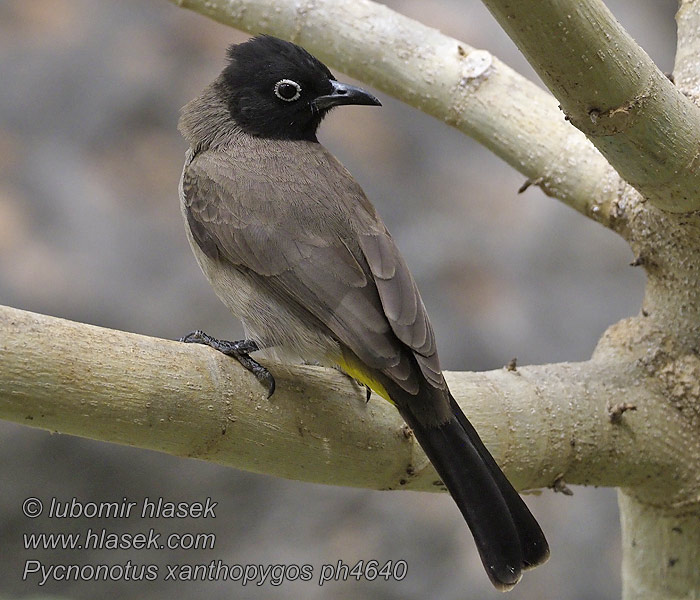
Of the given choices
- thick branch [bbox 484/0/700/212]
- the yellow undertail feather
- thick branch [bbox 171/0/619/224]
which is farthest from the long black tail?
thick branch [bbox 171/0/619/224]

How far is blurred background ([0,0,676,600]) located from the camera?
531cm

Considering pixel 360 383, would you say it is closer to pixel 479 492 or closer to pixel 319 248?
pixel 319 248

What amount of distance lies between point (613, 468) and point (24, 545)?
344 centimetres

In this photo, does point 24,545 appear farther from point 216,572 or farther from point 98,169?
point 98,169

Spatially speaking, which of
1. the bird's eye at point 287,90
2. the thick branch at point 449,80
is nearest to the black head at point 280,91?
the bird's eye at point 287,90

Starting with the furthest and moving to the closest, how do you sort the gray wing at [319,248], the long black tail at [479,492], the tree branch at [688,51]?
the tree branch at [688,51]
the gray wing at [319,248]
the long black tail at [479,492]

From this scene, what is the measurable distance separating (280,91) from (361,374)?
3.77 feet

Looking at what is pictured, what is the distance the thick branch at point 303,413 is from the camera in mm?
2012

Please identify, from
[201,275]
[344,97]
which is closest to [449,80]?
[344,97]

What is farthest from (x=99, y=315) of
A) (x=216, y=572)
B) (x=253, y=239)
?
(x=253, y=239)

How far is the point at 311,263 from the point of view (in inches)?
107

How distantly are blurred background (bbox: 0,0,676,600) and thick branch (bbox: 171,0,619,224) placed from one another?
2.36m

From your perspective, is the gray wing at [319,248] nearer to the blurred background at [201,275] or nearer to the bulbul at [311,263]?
the bulbul at [311,263]

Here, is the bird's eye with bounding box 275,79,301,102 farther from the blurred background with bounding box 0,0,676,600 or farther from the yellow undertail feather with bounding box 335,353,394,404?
the blurred background with bounding box 0,0,676,600
